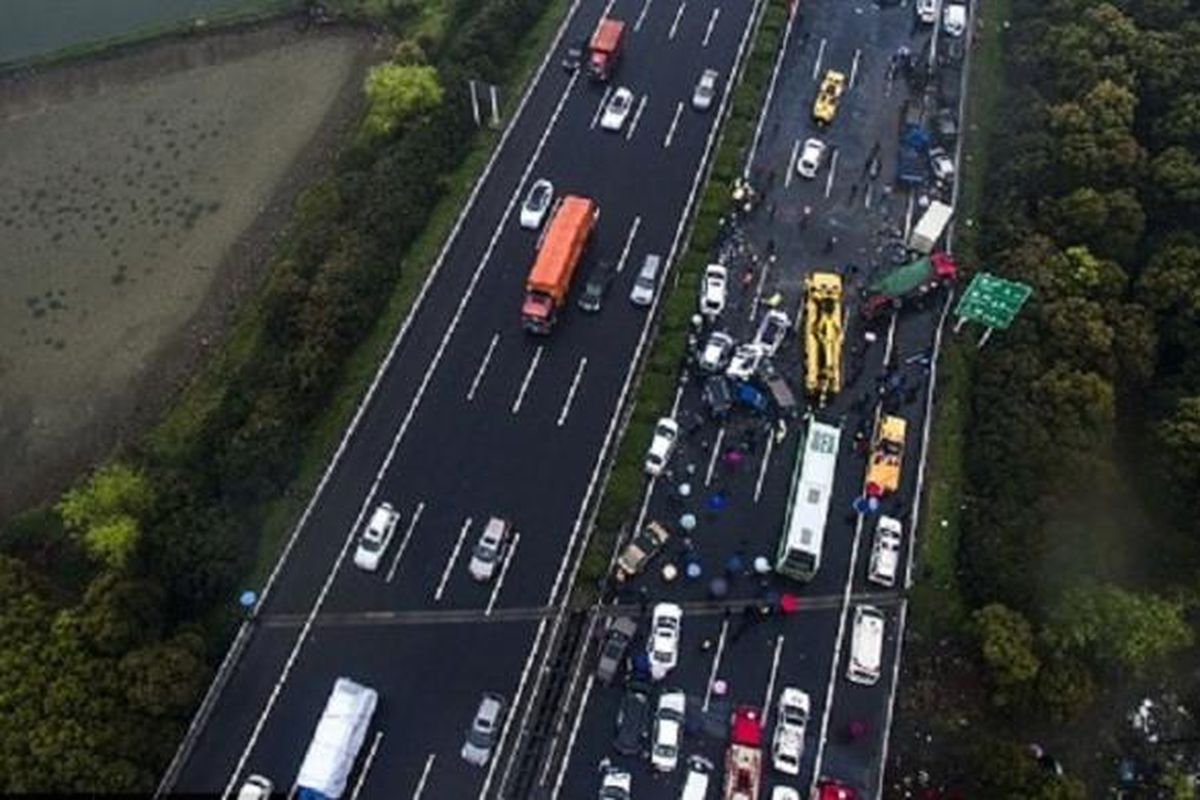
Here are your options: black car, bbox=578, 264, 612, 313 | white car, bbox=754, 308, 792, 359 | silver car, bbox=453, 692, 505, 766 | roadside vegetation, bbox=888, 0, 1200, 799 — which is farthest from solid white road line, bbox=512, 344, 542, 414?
roadside vegetation, bbox=888, 0, 1200, 799

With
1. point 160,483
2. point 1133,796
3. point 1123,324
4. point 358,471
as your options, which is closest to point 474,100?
point 358,471

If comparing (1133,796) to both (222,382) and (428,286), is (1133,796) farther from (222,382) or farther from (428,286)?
(222,382)

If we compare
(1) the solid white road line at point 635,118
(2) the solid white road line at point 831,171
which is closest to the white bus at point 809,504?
(2) the solid white road line at point 831,171

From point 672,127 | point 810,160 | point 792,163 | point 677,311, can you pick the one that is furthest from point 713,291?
point 672,127

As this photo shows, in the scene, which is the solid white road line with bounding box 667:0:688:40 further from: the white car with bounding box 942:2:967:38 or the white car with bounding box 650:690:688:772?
the white car with bounding box 650:690:688:772

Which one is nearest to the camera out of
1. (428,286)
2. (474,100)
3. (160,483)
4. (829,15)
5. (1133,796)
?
(1133,796)

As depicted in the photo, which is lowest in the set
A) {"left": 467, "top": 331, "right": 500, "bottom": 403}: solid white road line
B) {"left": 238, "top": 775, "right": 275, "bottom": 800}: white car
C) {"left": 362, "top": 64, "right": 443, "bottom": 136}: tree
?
{"left": 238, "top": 775, "right": 275, "bottom": 800}: white car
